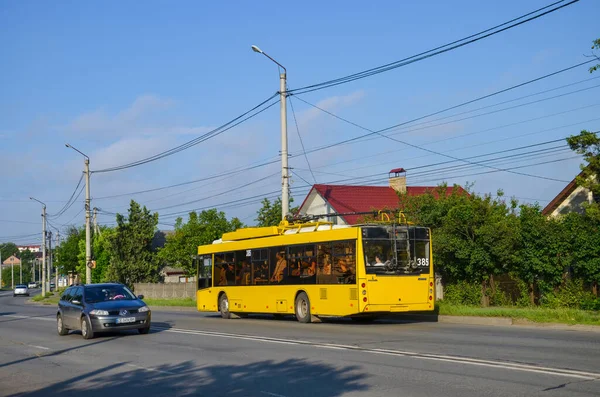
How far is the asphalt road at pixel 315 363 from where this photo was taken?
9.98m

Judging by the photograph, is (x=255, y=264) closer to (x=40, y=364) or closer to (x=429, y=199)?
(x=429, y=199)

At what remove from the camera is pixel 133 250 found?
63.6 m

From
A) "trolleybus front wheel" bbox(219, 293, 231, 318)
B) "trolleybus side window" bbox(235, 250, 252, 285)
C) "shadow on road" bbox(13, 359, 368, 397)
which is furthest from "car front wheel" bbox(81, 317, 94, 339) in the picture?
"trolleybus front wheel" bbox(219, 293, 231, 318)

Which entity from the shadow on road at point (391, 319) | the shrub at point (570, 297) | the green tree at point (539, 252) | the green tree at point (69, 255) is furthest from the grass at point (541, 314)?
the green tree at point (69, 255)

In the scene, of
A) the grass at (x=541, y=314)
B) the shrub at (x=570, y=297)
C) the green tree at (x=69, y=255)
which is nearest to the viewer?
the grass at (x=541, y=314)

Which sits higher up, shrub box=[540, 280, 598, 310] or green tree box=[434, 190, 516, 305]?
green tree box=[434, 190, 516, 305]

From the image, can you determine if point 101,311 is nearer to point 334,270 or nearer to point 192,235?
point 334,270

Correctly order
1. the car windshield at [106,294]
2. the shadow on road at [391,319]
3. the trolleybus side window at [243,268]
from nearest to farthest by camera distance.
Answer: the car windshield at [106,294]
the shadow on road at [391,319]
the trolleybus side window at [243,268]

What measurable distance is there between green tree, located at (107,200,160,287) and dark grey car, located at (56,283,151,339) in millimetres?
42217

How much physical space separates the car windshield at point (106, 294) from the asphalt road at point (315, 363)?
3.55 ft

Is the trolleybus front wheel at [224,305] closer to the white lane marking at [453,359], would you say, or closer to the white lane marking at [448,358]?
the white lane marking at [448,358]

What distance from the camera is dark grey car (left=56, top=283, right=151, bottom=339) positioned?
19.5m

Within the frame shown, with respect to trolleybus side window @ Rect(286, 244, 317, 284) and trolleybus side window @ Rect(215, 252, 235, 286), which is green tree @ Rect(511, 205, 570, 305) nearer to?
trolleybus side window @ Rect(286, 244, 317, 284)

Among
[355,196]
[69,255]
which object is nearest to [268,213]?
[355,196]
